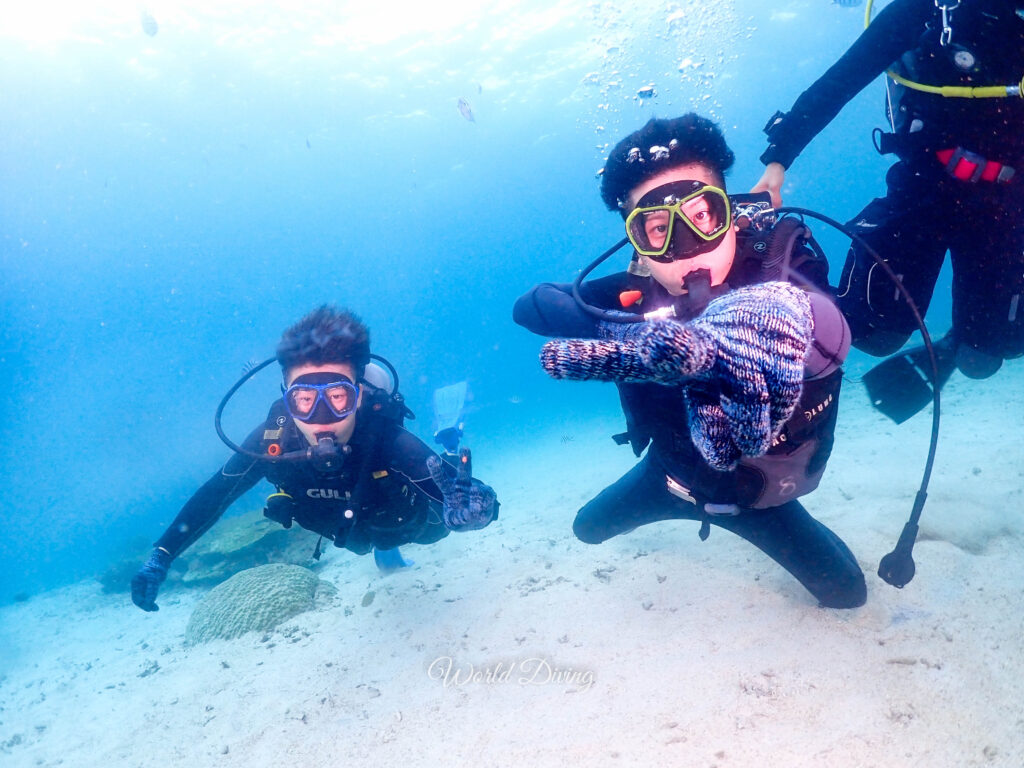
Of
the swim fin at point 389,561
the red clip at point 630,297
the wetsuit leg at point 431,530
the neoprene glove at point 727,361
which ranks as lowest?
the swim fin at point 389,561

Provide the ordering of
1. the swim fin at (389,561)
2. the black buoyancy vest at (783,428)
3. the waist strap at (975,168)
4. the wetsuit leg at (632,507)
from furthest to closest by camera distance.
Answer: the swim fin at (389,561) < the wetsuit leg at (632,507) < the waist strap at (975,168) < the black buoyancy vest at (783,428)

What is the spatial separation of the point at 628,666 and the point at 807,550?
1.64 m

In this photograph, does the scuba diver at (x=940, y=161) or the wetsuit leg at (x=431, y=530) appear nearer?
the scuba diver at (x=940, y=161)

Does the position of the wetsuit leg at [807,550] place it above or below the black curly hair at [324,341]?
below

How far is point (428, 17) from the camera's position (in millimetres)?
23547

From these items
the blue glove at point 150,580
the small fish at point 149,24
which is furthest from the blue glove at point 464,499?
the small fish at point 149,24

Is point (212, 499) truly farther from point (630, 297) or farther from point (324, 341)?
point (630, 297)

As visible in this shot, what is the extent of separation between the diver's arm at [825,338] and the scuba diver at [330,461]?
3277 millimetres

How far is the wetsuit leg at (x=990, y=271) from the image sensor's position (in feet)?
10.5

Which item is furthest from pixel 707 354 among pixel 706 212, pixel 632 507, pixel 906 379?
Answer: pixel 906 379

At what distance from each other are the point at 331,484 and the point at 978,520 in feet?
20.4

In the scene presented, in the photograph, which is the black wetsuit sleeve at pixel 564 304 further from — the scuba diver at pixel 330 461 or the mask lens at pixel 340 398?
the mask lens at pixel 340 398

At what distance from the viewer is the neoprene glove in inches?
45.1

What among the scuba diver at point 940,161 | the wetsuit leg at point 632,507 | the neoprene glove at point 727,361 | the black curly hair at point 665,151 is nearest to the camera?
the neoprene glove at point 727,361
